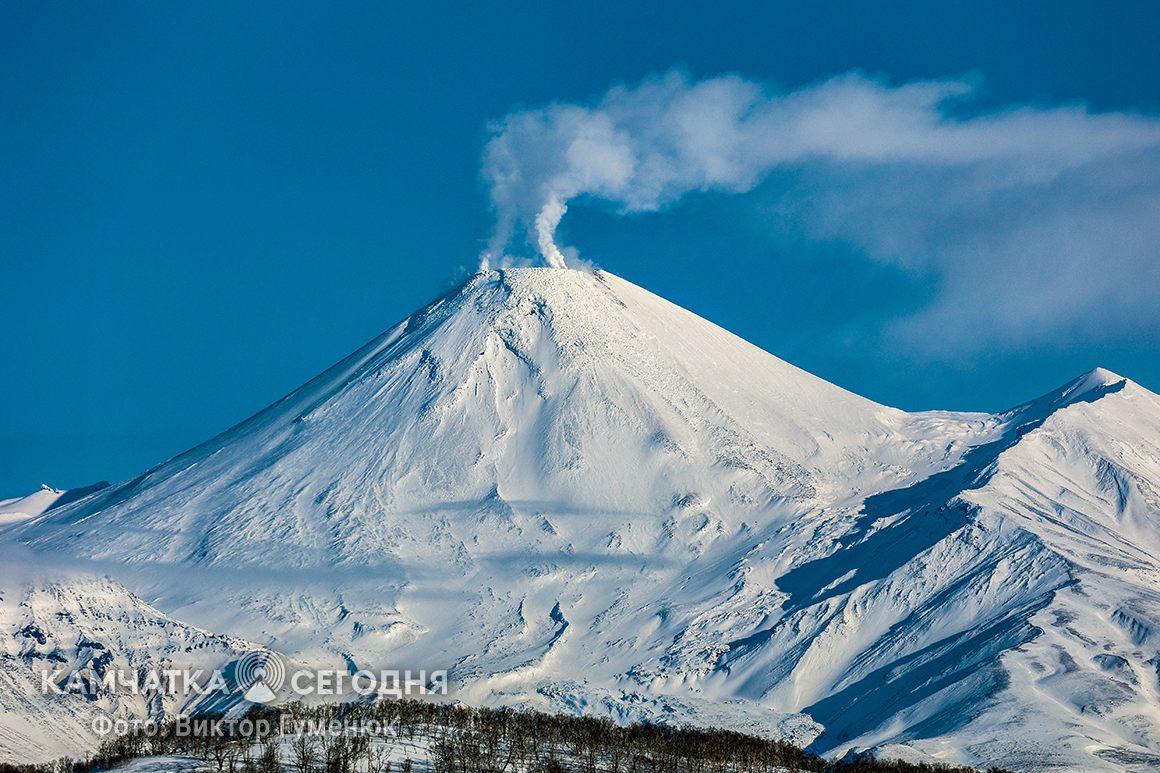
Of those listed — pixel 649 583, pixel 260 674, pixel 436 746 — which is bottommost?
pixel 436 746

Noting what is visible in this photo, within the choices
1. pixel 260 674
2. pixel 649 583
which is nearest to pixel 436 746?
pixel 260 674

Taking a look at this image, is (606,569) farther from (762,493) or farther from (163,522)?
(163,522)

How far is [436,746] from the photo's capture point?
10662cm

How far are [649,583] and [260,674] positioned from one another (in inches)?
1885

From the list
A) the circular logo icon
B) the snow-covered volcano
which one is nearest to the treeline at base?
the circular logo icon

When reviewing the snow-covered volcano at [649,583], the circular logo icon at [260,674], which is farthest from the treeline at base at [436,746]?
the snow-covered volcano at [649,583]

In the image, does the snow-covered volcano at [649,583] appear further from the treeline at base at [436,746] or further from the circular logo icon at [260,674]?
the treeline at base at [436,746]

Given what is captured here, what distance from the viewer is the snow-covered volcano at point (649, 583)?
147 meters

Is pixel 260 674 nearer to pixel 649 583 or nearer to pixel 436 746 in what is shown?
pixel 436 746

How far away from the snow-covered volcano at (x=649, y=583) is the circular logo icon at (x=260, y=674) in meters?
5.09

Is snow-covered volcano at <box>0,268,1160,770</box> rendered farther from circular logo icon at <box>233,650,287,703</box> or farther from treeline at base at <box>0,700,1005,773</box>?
treeline at base at <box>0,700,1005,773</box>

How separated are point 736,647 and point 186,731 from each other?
2618 inches

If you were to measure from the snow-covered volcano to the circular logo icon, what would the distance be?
5086 mm

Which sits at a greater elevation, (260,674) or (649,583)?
(649,583)
